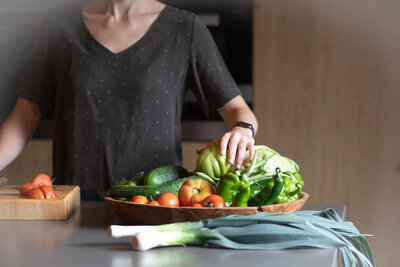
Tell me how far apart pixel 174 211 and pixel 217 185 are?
155mm

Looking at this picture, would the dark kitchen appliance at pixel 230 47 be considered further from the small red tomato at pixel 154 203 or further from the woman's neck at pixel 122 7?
the small red tomato at pixel 154 203

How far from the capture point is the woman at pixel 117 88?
1.71 m

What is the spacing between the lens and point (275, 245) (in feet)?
3.19

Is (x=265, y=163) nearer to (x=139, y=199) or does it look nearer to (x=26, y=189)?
(x=139, y=199)

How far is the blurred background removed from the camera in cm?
251

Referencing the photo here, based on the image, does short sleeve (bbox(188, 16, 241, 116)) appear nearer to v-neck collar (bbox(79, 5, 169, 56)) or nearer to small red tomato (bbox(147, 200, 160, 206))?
v-neck collar (bbox(79, 5, 169, 56))

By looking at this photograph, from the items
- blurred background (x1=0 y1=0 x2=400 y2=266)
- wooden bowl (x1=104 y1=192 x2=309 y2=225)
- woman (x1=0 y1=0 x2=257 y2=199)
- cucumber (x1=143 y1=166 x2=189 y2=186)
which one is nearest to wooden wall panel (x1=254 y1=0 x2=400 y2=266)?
blurred background (x1=0 y1=0 x2=400 y2=266)

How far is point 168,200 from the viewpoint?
3.73ft

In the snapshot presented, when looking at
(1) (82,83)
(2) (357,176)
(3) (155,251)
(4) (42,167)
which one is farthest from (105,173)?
(2) (357,176)

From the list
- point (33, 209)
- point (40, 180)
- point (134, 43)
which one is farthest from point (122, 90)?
point (33, 209)

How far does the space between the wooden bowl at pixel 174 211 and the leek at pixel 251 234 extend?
6cm

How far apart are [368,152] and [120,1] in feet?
4.57

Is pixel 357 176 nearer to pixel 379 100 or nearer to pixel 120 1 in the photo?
pixel 379 100

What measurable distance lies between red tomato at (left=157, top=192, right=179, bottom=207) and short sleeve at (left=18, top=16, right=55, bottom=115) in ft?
2.60
